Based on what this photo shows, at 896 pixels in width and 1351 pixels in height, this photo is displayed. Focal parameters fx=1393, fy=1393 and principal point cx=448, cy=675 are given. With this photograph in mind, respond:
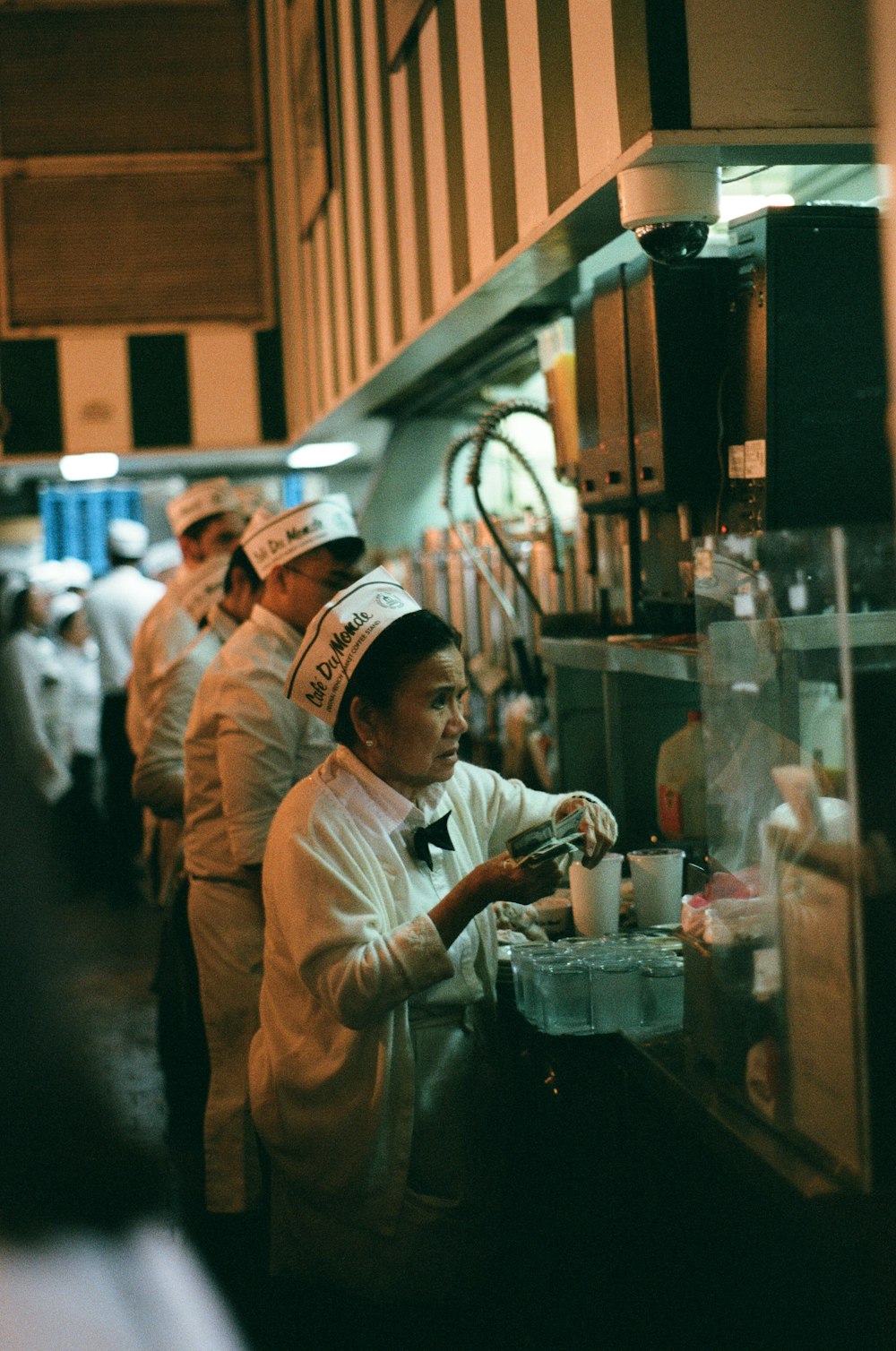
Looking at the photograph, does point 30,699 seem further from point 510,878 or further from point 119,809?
point 510,878

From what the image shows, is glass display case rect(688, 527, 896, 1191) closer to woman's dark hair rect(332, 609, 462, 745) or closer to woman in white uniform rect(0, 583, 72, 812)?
woman's dark hair rect(332, 609, 462, 745)

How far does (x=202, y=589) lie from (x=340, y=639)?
254 centimetres

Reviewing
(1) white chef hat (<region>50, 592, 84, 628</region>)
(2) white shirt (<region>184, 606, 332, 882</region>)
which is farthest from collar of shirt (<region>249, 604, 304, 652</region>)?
(1) white chef hat (<region>50, 592, 84, 628</region>)

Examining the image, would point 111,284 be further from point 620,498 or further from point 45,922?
point 620,498

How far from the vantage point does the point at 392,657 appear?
2.18m

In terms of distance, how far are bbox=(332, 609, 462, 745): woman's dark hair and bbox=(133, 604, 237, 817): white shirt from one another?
5.83 feet

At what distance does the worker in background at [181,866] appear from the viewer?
12.1 feet

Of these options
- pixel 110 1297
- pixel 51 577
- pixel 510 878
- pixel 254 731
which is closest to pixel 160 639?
pixel 254 731

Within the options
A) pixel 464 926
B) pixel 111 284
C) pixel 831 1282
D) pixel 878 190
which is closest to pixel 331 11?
pixel 111 284

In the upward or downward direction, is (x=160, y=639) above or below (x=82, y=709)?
above

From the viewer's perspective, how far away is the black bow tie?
2.21 m

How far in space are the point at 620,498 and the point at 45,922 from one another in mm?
5142

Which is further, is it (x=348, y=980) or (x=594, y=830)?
(x=594, y=830)

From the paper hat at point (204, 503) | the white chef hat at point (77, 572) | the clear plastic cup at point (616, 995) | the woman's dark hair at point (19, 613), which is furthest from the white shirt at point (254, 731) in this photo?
the white chef hat at point (77, 572)
